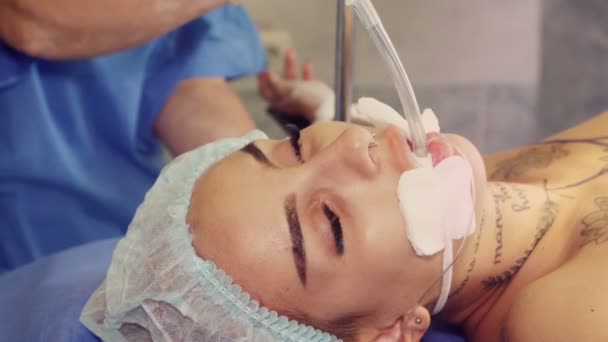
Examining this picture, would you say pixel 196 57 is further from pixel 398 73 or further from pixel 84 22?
pixel 398 73

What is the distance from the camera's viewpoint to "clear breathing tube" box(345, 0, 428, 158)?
1.04 meters

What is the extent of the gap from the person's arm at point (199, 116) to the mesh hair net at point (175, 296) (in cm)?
56

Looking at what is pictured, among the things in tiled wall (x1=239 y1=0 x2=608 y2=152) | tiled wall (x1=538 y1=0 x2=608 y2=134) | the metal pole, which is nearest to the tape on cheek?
the metal pole

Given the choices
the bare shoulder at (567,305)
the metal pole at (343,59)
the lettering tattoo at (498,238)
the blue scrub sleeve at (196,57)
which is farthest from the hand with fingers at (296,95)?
the bare shoulder at (567,305)

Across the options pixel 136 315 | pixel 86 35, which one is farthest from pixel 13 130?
pixel 136 315

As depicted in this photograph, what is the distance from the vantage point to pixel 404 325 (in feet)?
3.61

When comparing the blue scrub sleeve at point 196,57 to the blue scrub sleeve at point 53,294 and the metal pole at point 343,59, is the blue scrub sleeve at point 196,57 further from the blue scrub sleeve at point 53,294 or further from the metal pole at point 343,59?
the metal pole at point 343,59

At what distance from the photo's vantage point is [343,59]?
1280 mm

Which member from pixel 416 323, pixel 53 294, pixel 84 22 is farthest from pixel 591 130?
pixel 53 294

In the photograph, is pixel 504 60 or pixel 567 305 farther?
pixel 504 60

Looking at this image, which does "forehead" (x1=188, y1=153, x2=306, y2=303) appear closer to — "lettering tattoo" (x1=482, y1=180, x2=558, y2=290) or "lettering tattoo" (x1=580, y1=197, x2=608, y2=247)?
"lettering tattoo" (x1=482, y1=180, x2=558, y2=290)

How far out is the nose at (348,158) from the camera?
1.05 m

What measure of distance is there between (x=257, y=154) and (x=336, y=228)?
0.19 m

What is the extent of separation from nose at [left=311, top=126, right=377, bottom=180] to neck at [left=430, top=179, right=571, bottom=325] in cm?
23
